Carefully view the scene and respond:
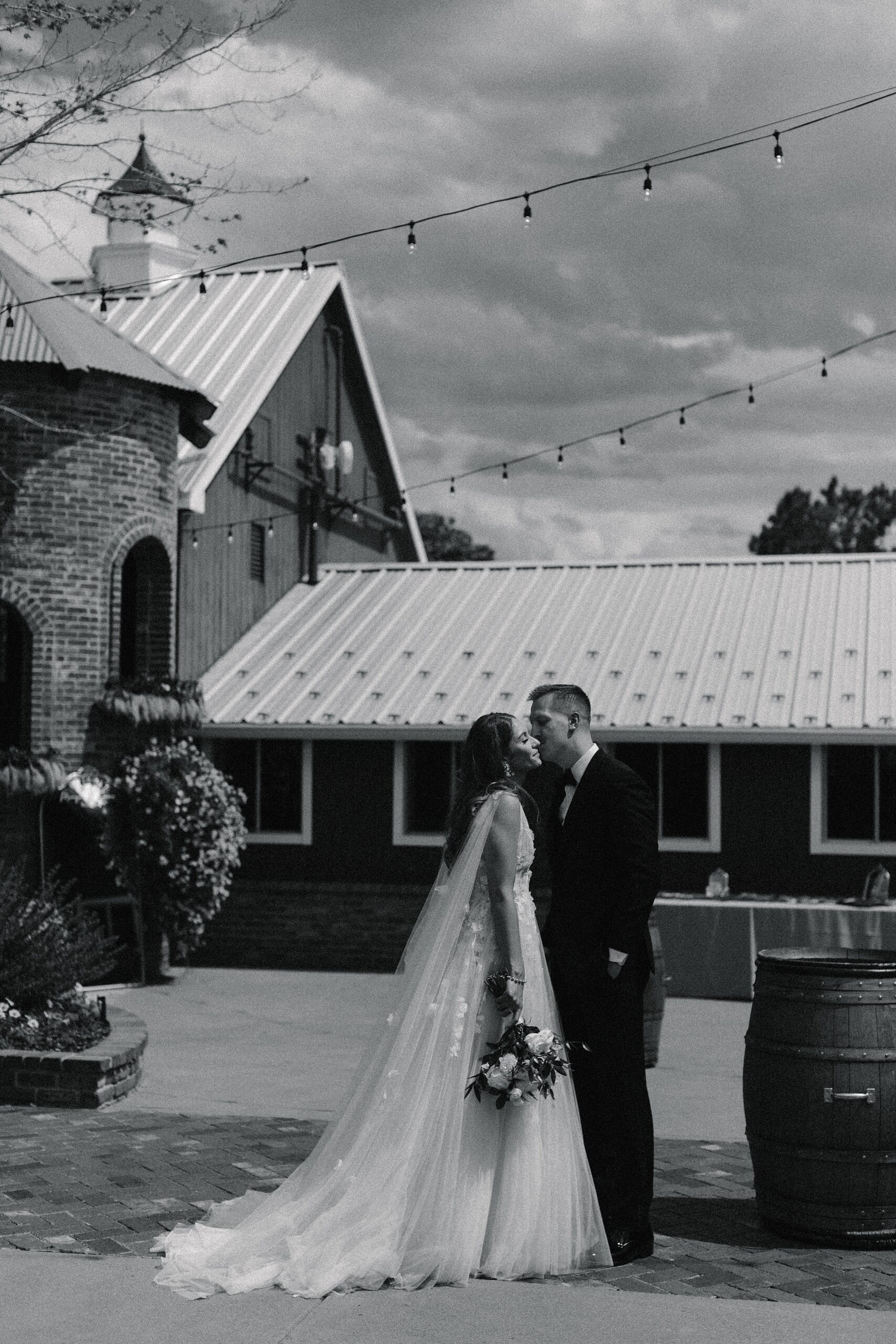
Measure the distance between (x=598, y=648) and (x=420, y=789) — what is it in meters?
2.58

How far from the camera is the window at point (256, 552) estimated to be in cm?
2003

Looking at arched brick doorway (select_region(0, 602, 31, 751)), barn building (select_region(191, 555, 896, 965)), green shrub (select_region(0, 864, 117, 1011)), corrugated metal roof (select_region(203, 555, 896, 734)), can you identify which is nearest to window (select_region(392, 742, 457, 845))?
barn building (select_region(191, 555, 896, 965))

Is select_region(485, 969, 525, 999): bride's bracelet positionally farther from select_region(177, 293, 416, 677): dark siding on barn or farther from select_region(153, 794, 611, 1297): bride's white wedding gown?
select_region(177, 293, 416, 677): dark siding on barn

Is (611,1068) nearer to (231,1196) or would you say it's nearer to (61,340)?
(231,1196)

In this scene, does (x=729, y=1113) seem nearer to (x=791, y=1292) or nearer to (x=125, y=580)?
(x=791, y=1292)

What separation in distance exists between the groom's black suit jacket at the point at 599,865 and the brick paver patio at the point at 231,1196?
1.16 metres

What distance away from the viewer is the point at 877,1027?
20.4 feet

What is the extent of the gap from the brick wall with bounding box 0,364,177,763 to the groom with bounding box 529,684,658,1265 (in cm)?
1026

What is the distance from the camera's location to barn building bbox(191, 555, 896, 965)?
16.4 m

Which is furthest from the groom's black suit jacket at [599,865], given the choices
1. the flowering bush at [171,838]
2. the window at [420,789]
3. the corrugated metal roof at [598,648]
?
the window at [420,789]

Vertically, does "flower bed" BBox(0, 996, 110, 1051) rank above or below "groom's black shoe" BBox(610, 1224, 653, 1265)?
above

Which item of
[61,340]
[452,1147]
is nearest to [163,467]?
[61,340]

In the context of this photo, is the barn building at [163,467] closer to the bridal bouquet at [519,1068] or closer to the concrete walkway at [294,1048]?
the concrete walkway at [294,1048]

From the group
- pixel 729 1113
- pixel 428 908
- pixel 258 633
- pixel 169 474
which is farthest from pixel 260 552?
pixel 428 908
